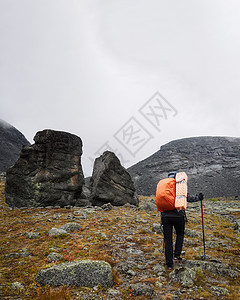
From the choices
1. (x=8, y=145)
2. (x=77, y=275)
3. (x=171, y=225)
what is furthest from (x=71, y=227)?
(x=8, y=145)

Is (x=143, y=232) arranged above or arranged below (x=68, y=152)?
below

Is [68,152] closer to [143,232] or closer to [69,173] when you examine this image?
[69,173]

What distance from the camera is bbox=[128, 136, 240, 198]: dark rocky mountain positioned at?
8356 cm

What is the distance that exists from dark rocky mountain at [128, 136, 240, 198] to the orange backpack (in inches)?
3094

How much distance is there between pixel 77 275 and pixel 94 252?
2167 millimetres

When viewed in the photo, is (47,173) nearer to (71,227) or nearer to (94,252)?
(71,227)

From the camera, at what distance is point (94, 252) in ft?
20.7

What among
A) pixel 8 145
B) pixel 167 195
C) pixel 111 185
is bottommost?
pixel 111 185

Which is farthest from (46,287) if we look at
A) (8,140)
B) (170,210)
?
(8,140)

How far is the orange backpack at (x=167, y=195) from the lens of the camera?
561 centimetres

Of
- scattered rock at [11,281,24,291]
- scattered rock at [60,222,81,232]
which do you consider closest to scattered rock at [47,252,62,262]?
scattered rock at [11,281,24,291]

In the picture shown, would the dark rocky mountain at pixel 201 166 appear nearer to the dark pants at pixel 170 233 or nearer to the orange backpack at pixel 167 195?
the dark pants at pixel 170 233

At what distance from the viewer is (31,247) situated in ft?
21.9

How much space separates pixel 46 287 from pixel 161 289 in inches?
103
